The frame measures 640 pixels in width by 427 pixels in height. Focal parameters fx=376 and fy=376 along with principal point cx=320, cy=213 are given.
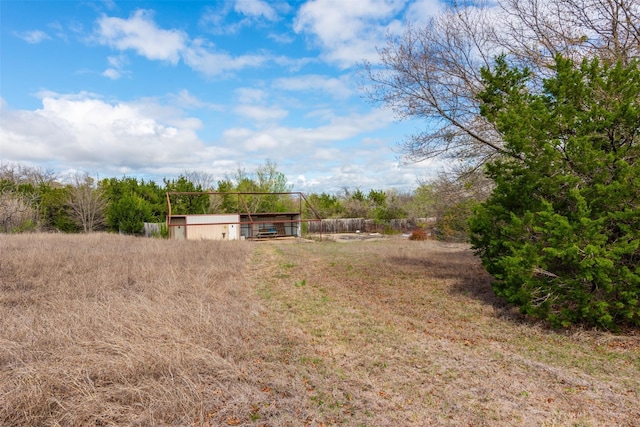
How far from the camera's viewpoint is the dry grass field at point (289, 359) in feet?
10.6

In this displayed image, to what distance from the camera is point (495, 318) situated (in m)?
6.39

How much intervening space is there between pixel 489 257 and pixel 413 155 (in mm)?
3896

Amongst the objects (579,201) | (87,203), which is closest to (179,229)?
(87,203)

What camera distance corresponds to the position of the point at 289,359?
4.48 metres

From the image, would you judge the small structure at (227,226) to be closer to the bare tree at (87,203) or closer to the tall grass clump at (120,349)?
the bare tree at (87,203)

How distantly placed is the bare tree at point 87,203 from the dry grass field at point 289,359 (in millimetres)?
18197

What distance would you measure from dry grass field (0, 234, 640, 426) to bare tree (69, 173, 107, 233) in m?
18.2

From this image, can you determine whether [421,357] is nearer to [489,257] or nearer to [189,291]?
[489,257]

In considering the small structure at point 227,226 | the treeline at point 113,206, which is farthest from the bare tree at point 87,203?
the small structure at point 227,226

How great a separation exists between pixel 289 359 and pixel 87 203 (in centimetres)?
2464

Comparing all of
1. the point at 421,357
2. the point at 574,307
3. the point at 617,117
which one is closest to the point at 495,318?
the point at 574,307

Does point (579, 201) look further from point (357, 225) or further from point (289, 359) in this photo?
point (357, 225)

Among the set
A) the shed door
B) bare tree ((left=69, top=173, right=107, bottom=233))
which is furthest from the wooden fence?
bare tree ((left=69, top=173, right=107, bottom=233))

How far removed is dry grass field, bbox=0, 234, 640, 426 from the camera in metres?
3.23
